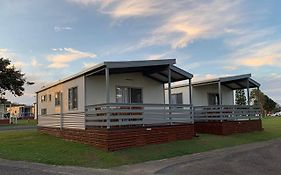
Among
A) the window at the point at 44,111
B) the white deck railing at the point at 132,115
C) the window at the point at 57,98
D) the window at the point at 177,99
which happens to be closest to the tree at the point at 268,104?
the window at the point at 177,99

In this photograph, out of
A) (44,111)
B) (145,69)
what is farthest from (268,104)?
(145,69)

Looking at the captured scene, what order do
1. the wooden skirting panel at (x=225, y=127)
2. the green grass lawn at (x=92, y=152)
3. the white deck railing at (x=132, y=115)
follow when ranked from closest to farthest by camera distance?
the green grass lawn at (x=92, y=152) → the white deck railing at (x=132, y=115) → the wooden skirting panel at (x=225, y=127)

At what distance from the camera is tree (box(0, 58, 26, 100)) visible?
137ft

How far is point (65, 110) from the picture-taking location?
2125cm

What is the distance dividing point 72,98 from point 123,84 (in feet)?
9.75

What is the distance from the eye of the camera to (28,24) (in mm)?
20938

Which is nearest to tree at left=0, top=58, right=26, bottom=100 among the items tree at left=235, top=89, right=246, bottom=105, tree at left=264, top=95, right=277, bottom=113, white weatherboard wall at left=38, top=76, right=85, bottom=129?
white weatherboard wall at left=38, top=76, right=85, bottom=129

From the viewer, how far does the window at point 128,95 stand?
2036 centimetres

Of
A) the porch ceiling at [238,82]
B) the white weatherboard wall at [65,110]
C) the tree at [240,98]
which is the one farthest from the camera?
the tree at [240,98]

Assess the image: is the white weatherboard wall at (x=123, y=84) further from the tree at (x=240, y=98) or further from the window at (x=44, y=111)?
the tree at (x=240, y=98)

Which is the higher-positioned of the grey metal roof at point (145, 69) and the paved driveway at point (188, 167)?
the grey metal roof at point (145, 69)

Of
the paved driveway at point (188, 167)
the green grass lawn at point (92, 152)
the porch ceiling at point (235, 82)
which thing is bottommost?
the paved driveway at point (188, 167)

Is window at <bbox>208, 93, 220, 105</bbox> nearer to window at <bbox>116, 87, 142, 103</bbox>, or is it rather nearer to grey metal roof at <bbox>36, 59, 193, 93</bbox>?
grey metal roof at <bbox>36, 59, 193, 93</bbox>

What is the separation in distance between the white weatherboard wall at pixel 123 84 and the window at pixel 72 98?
129 centimetres
